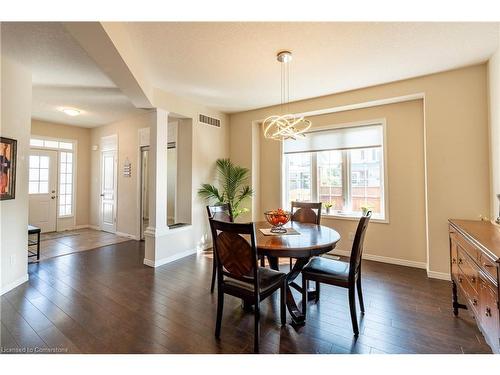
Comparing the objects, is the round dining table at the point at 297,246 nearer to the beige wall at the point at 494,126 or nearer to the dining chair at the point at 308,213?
the dining chair at the point at 308,213

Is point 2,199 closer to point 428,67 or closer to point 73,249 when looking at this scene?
→ point 73,249

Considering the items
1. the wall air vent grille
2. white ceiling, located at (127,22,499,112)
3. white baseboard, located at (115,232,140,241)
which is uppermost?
white ceiling, located at (127,22,499,112)

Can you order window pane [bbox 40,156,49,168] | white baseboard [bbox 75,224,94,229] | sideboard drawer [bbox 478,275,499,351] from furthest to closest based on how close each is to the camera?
white baseboard [bbox 75,224,94,229], window pane [bbox 40,156,49,168], sideboard drawer [bbox 478,275,499,351]

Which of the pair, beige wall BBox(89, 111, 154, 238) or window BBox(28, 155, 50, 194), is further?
window BBox(28, 155, 50, 194)

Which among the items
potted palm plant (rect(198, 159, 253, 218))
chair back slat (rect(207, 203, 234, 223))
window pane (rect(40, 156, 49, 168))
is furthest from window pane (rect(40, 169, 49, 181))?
chair back slat (rect(207, 203, 234, 223))

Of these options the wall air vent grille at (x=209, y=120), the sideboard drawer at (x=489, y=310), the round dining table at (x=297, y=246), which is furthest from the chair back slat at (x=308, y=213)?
the wall air vent grille at (x=209, y=120)

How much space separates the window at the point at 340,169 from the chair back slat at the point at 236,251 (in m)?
2.81

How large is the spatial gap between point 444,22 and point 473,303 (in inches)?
94.1

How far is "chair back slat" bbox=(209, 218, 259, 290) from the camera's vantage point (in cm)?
175

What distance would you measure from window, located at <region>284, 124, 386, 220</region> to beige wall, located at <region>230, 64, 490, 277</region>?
28.0 inches

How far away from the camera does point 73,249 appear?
4.42 metres

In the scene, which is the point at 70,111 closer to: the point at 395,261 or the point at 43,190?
the point at 43,190

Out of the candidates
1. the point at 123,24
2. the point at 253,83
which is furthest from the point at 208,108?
the point at 123,24

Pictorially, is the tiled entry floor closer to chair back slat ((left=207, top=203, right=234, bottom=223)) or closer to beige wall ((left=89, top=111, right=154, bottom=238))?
beige wall ((left=89, top=111, right=154, bottom=238))
